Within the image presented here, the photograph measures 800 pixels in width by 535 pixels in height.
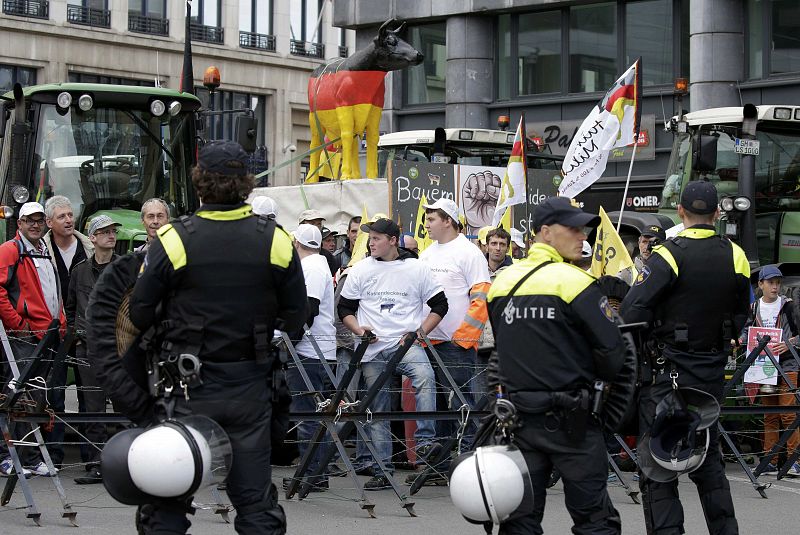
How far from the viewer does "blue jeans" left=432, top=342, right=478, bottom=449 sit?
34.4ft

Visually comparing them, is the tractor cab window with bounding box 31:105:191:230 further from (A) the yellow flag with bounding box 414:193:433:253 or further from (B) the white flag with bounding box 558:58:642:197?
(B) the white flag with bounding box 558:58:642:197

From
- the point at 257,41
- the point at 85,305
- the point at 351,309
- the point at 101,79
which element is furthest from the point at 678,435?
the point at 257,41

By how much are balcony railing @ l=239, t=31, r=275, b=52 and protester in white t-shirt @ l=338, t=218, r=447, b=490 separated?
38.7m

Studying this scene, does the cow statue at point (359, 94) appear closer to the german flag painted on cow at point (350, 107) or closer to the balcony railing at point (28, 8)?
the german flag painted on cow at point (350, 107)

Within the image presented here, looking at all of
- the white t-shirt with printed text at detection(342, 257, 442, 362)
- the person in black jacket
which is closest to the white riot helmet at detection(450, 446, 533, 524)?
the white t-shirt with printed text at detection(342, 257, 442, 362)

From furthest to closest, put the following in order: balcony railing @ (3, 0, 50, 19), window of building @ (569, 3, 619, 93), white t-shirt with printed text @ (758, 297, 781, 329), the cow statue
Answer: balcony railing @ (3, 0, 50, 19)
window of building @ (569, 3, 619, 93)
the cow statue
white t-shirt with printed text @ (758, 297, 781, 329)

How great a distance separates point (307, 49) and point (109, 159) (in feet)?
124

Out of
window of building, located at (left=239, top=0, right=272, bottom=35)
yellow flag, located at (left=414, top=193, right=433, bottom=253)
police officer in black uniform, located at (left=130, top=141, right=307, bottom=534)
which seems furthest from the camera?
window of building, located at (left=239, top=0, right=272, bottom=35)

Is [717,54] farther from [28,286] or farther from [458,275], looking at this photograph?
[28,286]

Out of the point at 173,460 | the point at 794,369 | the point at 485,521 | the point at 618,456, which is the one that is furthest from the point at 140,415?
the point at 794,369

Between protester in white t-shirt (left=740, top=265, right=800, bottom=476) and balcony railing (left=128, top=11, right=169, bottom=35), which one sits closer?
protester in white t-shirt (left=740, top=265, right=800, bottom=476)

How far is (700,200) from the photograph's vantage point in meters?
7.90

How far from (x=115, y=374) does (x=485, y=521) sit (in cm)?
173

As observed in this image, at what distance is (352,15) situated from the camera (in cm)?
3022
